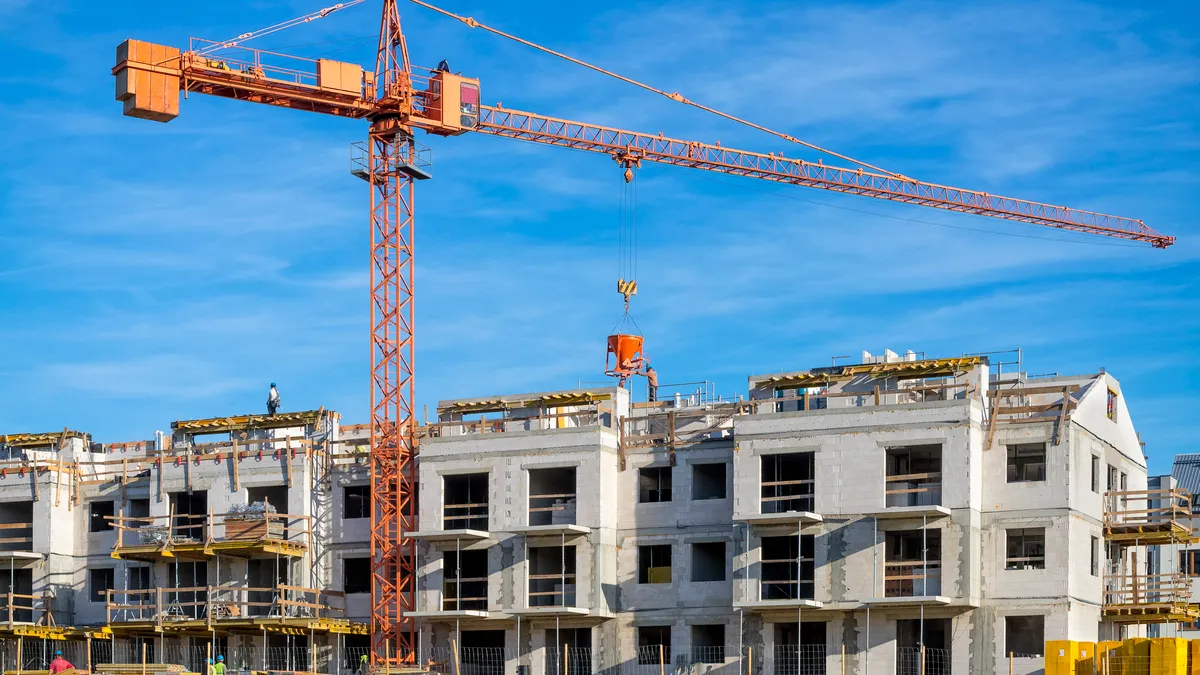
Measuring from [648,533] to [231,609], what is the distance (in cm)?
1947

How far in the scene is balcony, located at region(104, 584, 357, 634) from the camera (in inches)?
3081

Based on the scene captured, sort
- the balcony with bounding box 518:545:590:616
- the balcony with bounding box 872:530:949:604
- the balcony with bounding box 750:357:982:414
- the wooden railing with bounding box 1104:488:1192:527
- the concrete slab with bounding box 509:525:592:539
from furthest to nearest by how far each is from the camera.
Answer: the balcony with bounding box 518:545:590:616 < the concrete slab with bounding box 509:525:592:539 < the balcony with bounding box 750:357:982:414 < the wooden railing with bounding box 1104:488:1192:527 < the balcony with bounding box 872:530:949:604

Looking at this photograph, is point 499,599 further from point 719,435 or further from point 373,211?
point 373,211

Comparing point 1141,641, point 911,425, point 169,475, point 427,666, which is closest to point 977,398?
point 911,425

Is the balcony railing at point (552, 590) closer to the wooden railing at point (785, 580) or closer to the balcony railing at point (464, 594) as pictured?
the balcony railing at point (464, 594)

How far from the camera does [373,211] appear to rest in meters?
86.4

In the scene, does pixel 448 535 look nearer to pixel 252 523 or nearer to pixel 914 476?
pixel 252 523

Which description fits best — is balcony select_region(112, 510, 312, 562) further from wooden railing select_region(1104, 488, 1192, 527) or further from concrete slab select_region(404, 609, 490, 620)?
wooden railing select_region(1104, 488, 1192, 527)

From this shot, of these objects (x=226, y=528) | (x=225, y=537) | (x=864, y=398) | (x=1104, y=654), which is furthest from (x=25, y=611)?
(x=1104, y=654)

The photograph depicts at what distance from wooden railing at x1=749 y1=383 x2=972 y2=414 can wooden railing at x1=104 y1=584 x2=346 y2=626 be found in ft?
71.4

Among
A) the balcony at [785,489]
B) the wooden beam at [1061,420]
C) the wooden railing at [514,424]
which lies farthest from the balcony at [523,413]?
the wooden beam at [1061,420]

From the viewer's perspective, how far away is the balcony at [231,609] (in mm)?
78256

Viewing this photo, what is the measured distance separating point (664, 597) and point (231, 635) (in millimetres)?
20751

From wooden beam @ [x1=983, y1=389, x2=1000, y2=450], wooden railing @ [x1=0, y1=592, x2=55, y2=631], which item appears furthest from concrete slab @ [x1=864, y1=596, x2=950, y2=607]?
wooden railing @ [x1=0, y1=592, x2=55, y2=631]
